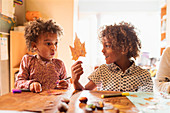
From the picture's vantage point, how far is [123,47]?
1146 millimetres

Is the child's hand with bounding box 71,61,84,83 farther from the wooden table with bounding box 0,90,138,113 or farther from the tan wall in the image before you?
the tan wall

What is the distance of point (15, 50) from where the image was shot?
2406mm

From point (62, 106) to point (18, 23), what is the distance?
247cm

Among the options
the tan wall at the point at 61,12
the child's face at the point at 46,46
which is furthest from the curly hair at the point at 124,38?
the tan wall at the point at 61,12

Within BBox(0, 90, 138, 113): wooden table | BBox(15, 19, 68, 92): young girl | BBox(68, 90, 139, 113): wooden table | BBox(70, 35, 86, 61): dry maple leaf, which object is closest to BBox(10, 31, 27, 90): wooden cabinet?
BBox(15, 19, 68, 92): young girl

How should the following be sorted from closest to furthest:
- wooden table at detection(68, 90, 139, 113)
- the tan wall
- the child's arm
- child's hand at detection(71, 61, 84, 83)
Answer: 1. wooden table at detection(68, 90, 139, 113)
2. child's hand at detection(71, 61, 84, 83)
3. the child's arm
4. the tan wall

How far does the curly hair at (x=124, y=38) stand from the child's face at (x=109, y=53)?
2 centimetres

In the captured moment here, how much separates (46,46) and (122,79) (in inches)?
25.0

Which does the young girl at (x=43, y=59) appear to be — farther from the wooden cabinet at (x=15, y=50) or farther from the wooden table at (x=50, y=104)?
the wooden cabinet at (x=15, y=50)

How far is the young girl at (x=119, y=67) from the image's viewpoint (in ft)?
3.35

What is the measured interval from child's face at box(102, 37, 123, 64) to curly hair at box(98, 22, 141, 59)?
0.07 ft

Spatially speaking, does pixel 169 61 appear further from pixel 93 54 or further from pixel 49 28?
pixel 93 54

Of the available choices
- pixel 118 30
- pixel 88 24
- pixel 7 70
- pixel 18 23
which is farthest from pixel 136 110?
pixel 88 24

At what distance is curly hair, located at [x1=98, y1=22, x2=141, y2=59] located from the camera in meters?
1.15
